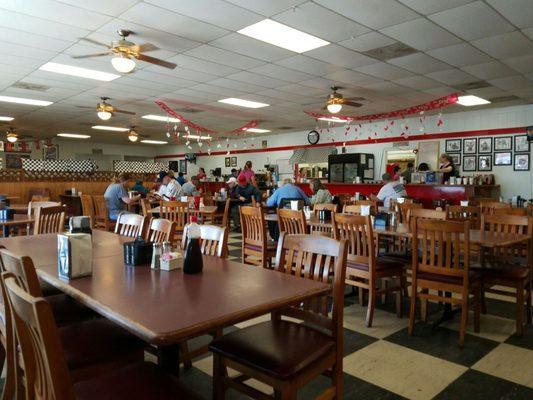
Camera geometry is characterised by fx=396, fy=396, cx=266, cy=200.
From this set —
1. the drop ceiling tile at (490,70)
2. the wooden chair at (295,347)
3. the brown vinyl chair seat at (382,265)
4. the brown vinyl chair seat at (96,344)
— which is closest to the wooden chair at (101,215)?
the brown vinyl chair seat at (382,265)

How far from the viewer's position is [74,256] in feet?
6.20

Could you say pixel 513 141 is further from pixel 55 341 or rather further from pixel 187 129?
pixel 55 341

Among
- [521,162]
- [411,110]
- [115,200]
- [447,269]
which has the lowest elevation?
[447,269]

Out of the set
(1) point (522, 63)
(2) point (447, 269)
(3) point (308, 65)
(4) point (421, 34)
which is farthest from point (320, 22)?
(1) point (522, 63)

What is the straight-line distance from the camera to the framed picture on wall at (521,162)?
9047mm

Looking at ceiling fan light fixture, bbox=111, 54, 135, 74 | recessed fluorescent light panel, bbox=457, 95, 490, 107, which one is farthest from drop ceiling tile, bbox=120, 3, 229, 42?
recessed fluorescent light panel, bbox=457, 95, 490, 107

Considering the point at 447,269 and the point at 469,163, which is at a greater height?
the point at 469,163

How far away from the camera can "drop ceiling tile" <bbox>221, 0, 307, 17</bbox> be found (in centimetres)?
388

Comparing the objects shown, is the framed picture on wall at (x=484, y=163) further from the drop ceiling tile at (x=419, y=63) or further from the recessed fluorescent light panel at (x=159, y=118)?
the recessed fluorescent light panel at (x=159, y=118)

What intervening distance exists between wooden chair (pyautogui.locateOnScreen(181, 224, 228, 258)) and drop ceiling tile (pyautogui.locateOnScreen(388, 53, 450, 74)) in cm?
431

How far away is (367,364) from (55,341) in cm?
223

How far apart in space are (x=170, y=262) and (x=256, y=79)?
5.25 m

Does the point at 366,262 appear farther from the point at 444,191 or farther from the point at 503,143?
the point at 503,143

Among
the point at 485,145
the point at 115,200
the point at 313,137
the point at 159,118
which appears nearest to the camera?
the point at 115,200
